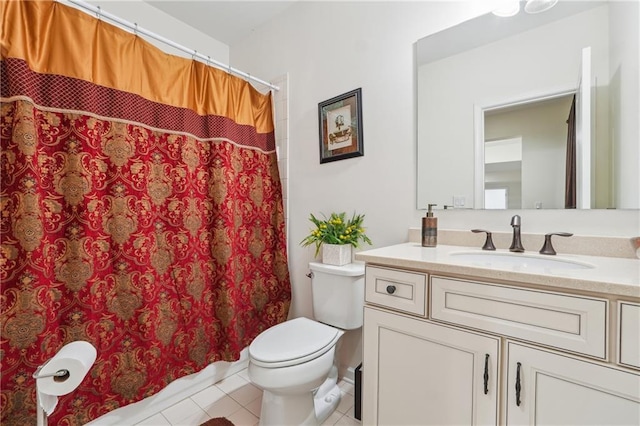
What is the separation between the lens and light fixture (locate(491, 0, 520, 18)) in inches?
46.1

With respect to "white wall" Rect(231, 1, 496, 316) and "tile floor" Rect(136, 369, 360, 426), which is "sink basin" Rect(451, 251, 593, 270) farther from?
"tile floor" Rect(136, 369, 360, 426)

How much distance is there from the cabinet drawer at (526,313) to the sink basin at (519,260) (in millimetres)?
128

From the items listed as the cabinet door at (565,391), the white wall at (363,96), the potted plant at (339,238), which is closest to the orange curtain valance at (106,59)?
the white wall at (363,96)

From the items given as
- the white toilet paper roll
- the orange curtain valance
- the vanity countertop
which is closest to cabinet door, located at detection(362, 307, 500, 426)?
the vanity countertop

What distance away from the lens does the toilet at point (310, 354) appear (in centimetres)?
115

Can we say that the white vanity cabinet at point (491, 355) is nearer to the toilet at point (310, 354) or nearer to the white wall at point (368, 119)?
the toilet at point (310, 354)

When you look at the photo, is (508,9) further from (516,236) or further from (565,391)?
(565,391)

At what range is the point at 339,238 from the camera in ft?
5.04

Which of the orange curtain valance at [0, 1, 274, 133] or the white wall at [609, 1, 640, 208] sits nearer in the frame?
the white wall at [609, 1, 640, 208]

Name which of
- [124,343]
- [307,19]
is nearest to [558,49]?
[307,19]

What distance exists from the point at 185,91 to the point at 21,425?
5.29ft

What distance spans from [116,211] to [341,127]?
1.24 m

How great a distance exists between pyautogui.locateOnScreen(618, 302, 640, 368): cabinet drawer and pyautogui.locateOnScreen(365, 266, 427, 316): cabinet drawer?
45 cm

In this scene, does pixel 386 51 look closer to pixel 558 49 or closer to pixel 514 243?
pixel 558 49
